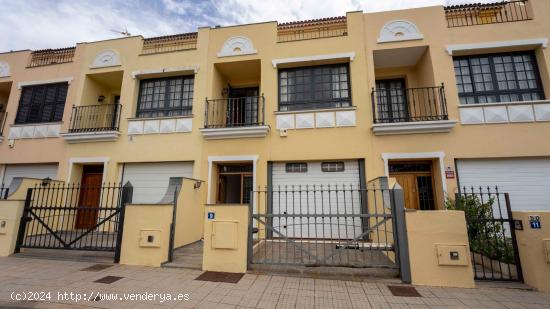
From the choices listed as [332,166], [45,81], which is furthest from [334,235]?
[45,81]

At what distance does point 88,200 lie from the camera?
1024cm

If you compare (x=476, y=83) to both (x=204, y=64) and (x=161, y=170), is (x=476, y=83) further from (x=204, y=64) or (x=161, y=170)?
(x=161, y=170)

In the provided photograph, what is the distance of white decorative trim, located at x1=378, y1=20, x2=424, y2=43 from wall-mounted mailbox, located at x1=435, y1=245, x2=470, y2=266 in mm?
7173

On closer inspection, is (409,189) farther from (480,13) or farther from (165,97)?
(165,97)

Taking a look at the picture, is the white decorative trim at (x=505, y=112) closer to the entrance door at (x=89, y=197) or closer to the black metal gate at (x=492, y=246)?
the black metal gate at (x=492, y=246)

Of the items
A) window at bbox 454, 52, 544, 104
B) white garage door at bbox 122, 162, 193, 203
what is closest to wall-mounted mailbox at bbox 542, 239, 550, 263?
window at bbox 454, 52, 544, 104

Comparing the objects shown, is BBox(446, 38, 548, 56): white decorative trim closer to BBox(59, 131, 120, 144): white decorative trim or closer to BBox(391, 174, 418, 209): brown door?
BBox(391, 174, 418, 209): brown door

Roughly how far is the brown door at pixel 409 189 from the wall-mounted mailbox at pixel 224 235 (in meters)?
5.91

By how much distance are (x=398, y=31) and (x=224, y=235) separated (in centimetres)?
898

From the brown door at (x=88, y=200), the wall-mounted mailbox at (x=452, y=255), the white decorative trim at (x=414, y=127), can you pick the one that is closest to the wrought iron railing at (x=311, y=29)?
the white decorative trim at (x=414, y=127)

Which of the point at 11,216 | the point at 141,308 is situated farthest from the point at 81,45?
the point at 141,308

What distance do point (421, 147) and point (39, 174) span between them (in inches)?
581

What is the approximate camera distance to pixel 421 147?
8.13 meters

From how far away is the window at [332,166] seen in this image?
8617 mm
